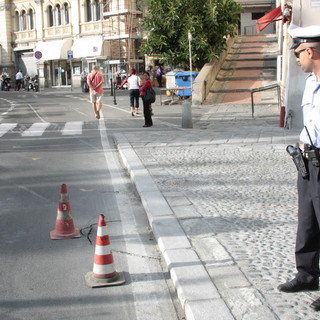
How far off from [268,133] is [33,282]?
9.37 m

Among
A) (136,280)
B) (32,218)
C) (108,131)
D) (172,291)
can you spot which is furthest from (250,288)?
(108,131)

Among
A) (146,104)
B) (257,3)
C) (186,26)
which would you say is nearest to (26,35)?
(257,3)

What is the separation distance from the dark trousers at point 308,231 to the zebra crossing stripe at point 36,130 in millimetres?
11127

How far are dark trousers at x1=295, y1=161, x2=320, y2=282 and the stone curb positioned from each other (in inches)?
25.3

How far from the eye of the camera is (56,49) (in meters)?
49.5

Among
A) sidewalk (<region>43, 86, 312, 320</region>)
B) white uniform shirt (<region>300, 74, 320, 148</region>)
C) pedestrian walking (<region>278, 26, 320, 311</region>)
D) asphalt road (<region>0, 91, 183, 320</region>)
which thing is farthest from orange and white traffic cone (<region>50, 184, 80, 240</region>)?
white uniform shirt (<region>300, 74, 320, 148</region>)

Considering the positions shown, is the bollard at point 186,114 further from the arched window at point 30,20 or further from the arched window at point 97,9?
the arched window at point 30,20

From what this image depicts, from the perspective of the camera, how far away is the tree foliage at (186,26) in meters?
24.3

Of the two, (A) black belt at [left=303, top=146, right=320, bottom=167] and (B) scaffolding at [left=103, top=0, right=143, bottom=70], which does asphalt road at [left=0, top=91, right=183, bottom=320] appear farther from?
(B) scaffolding at [left=103, top=0, right=143, bottom=70]

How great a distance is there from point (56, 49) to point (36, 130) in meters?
36.1

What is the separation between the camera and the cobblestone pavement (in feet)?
12.5

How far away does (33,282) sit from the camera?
173 inches

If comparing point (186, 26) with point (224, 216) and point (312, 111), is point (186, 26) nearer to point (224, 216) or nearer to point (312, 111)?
point (224, 216)

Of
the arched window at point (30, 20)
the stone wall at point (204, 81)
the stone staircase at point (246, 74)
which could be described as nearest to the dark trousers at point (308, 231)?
the stone staircase at point (246, 74)
